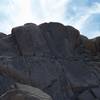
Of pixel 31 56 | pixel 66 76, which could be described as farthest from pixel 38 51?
pixel 66 76

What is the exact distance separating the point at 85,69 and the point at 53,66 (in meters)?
3.82

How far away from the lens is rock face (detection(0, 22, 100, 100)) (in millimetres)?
30094

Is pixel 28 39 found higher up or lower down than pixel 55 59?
higher up

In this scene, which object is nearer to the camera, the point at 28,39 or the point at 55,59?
the point at 55,59

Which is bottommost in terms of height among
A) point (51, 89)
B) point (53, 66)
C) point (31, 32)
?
point (51, 89)

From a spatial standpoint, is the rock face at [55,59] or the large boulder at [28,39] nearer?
the rock face at [55,59]

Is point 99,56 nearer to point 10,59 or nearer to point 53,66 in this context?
point 53,66

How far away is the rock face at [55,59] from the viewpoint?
30.1 m

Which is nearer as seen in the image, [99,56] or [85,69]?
[85,69]

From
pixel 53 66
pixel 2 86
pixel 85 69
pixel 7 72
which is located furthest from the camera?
pixel 85 69

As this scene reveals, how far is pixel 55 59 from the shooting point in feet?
108

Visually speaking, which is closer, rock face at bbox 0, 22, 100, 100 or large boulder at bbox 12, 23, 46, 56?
rock face at bbox 0, 22, 100, 100

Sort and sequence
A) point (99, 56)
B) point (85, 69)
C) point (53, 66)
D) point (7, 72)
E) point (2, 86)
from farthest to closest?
1. point (99, 56)
2. point (85, 69)
3. point (53, 66)
4. point (7, 72)
5. point (2, 86)

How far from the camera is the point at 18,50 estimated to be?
33625mm
